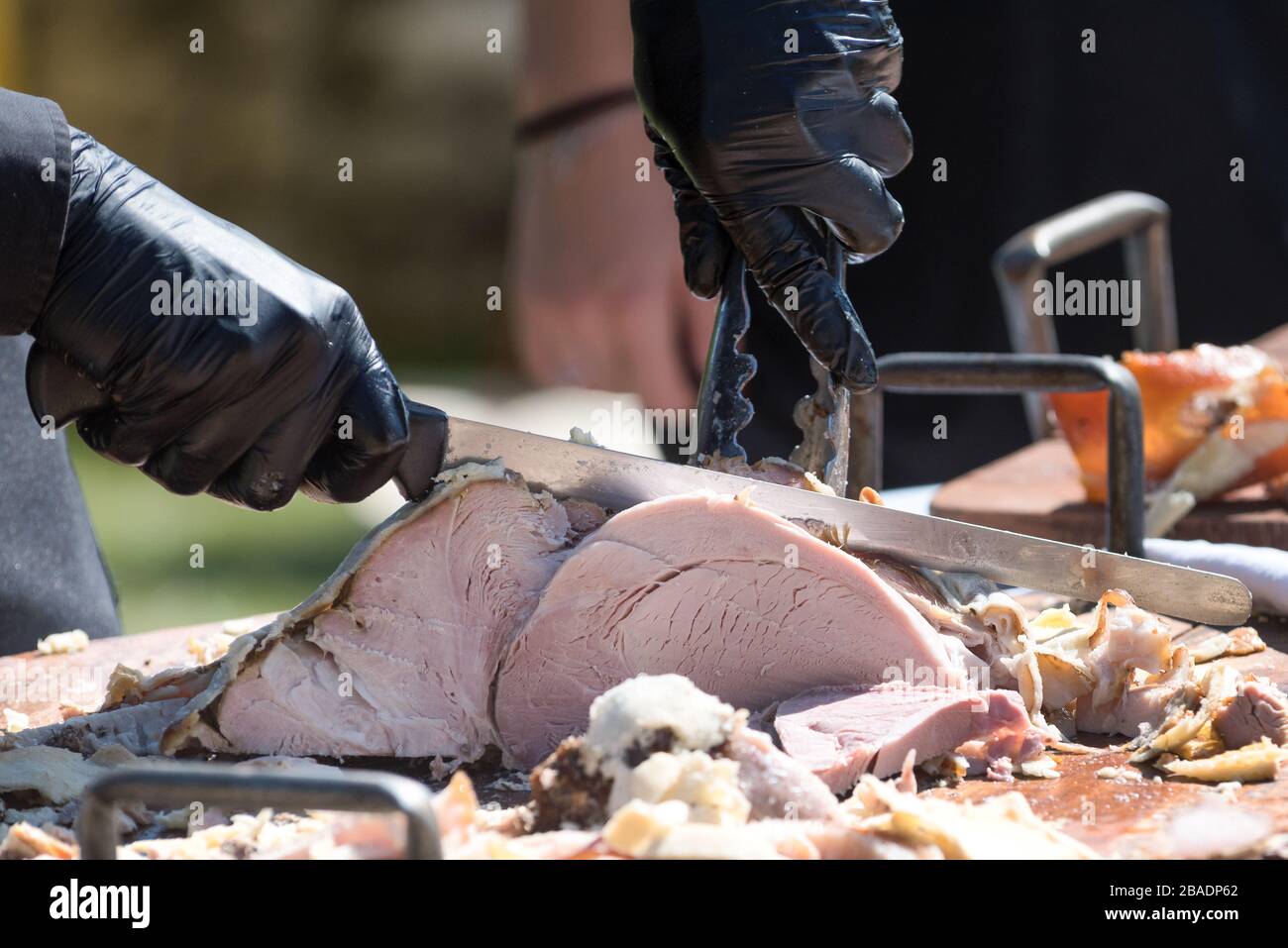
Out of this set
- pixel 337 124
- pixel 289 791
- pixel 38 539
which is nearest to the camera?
pixel 289 791

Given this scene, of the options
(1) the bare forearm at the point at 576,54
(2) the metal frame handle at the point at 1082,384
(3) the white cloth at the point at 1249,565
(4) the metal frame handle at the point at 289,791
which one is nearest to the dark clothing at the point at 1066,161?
(1) the bare forearm at the point at 576,54

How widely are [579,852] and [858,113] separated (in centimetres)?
143

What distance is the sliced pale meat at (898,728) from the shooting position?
1.77 meters

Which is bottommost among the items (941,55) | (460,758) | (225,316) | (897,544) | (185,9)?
(460,758)

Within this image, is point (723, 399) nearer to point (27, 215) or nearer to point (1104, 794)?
point (1104, 794)

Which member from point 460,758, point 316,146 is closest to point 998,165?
point 460,758

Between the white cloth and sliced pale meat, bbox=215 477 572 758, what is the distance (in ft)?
4.00

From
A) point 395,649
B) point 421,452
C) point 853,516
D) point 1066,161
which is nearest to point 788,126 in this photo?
point 853,516

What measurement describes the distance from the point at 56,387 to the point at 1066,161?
469 centimetres

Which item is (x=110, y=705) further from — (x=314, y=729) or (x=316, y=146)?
(x=316, y=146)

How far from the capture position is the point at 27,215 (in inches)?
72.9

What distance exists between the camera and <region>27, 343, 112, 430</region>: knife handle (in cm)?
193

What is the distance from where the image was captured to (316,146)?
15203 mm

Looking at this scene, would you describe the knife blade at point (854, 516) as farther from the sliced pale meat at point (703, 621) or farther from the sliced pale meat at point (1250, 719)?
the sliced pale meat at point (1250, 719)
